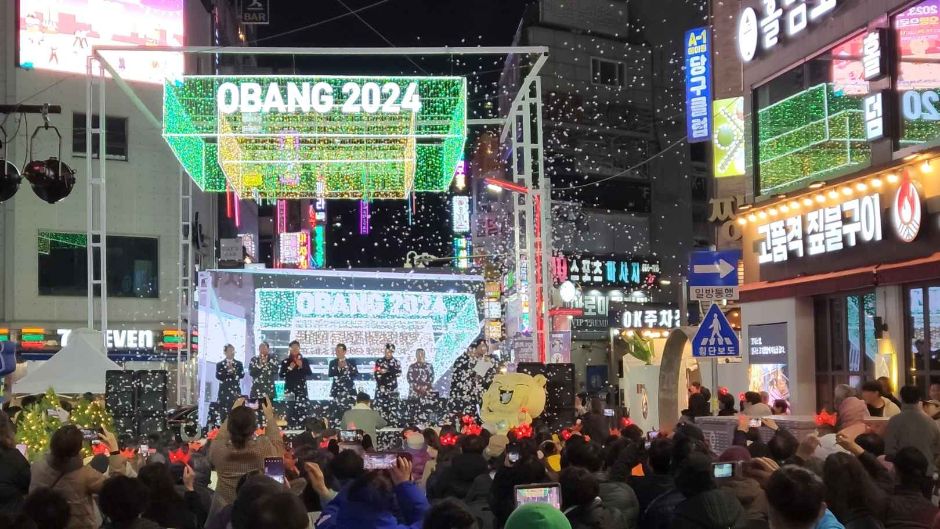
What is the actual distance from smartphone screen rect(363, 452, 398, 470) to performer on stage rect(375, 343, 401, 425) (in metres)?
12.7

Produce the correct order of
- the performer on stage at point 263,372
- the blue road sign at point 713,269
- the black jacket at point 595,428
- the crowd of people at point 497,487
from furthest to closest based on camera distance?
the performer on stage at point 263,372 → the blue road sign at point 713,269 → the black jacket at point 595,428 → the crowd of people at point 497,487

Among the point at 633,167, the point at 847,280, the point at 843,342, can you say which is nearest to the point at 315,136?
the point at 847,280

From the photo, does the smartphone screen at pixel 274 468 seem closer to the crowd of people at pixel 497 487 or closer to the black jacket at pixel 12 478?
the crowd of people at pixel 497 487

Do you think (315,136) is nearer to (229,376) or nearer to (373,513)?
(229,376)

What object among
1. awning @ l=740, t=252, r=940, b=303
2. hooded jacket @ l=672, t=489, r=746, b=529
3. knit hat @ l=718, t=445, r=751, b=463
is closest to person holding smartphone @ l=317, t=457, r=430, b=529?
hooded jacket @ l=672, t=489, r=746, b=529

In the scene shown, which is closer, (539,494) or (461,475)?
(539,494)

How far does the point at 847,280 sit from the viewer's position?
1791 cm

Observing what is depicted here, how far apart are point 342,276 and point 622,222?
34360 mm

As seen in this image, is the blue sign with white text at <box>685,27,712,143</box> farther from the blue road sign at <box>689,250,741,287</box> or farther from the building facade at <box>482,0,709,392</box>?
the building facade at <box>482,0,709,392</box>

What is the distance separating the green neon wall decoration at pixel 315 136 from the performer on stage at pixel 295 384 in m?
3.42

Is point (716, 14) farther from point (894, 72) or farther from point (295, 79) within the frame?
point (295, 79)

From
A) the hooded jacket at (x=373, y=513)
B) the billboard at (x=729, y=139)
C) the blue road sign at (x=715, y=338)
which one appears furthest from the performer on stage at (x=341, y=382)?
the hooded jacket at (x=373, y=513)

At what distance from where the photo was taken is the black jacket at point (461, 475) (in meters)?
7.95

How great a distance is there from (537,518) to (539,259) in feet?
46.3
